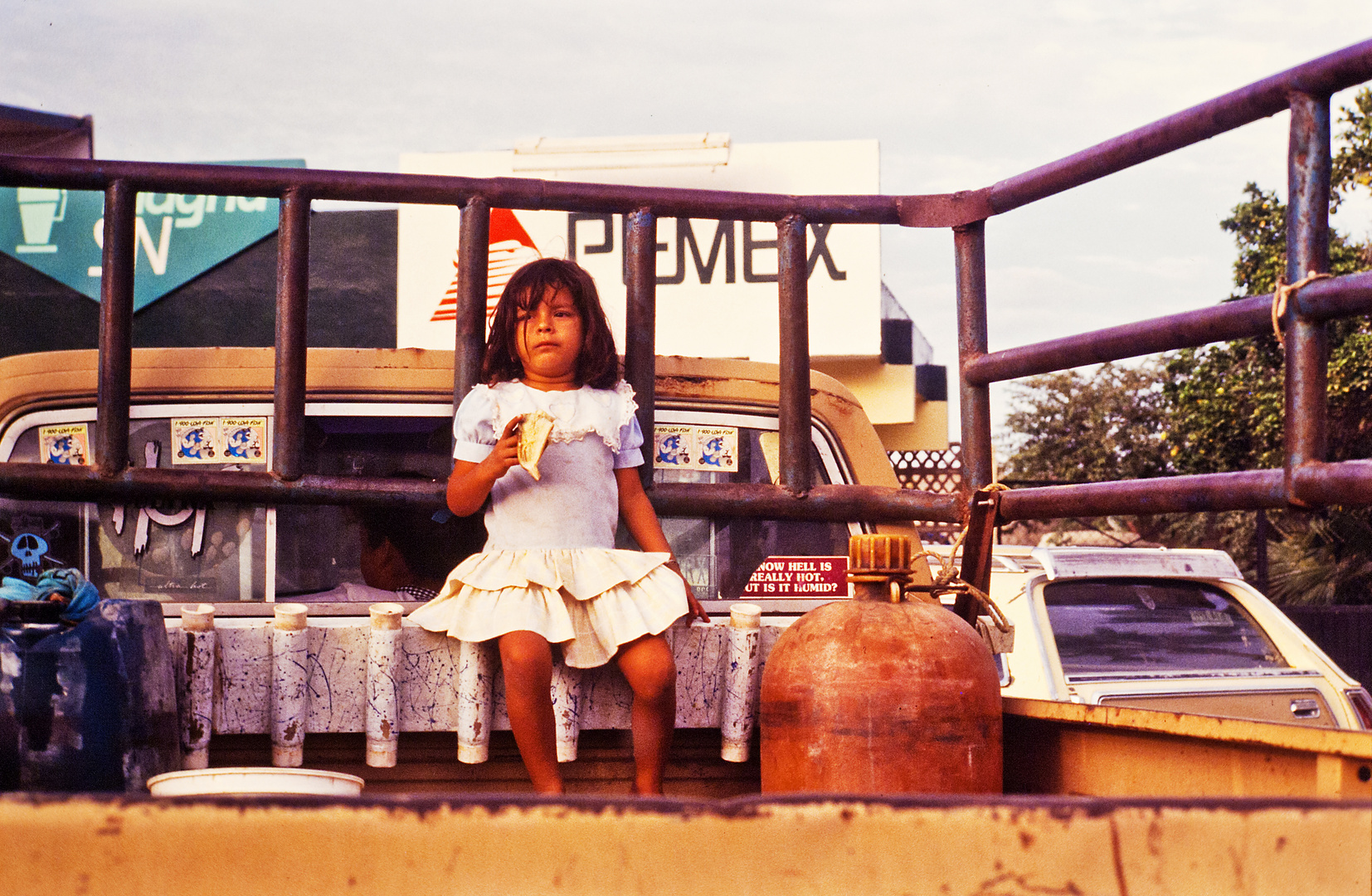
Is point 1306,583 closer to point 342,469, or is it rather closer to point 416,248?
point 416,248

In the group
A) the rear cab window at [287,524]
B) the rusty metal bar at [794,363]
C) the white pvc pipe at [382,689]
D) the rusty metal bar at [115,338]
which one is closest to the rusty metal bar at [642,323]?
the rear cab window at [287,524]

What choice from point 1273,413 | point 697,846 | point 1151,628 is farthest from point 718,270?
point 697,846

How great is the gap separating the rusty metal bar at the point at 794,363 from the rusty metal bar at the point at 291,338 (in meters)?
1.10

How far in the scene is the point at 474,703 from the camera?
101 inches

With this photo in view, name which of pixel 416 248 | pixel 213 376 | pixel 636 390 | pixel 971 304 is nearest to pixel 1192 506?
pixel 971 304

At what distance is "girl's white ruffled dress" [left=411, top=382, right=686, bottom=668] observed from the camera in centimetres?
259

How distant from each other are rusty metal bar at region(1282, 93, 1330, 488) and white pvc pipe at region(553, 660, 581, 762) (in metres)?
1.39

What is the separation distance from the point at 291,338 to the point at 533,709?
103 cm

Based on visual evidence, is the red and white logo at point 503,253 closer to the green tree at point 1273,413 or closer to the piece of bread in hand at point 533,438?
the green tree at point 1273,413

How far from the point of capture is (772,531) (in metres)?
3.13

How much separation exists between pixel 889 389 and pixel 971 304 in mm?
13639

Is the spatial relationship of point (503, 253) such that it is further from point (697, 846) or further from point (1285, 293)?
point (697, 846)

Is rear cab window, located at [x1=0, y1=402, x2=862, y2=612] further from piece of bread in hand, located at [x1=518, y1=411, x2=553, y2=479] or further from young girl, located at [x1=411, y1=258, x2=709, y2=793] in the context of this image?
piece of bread in hand, located at [x1=518, y1=411, x2=553, y2=479]

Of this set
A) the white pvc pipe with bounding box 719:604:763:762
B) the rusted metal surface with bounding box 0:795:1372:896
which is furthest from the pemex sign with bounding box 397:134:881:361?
the rusted metal surface with bounding box 0:795:1372:896
